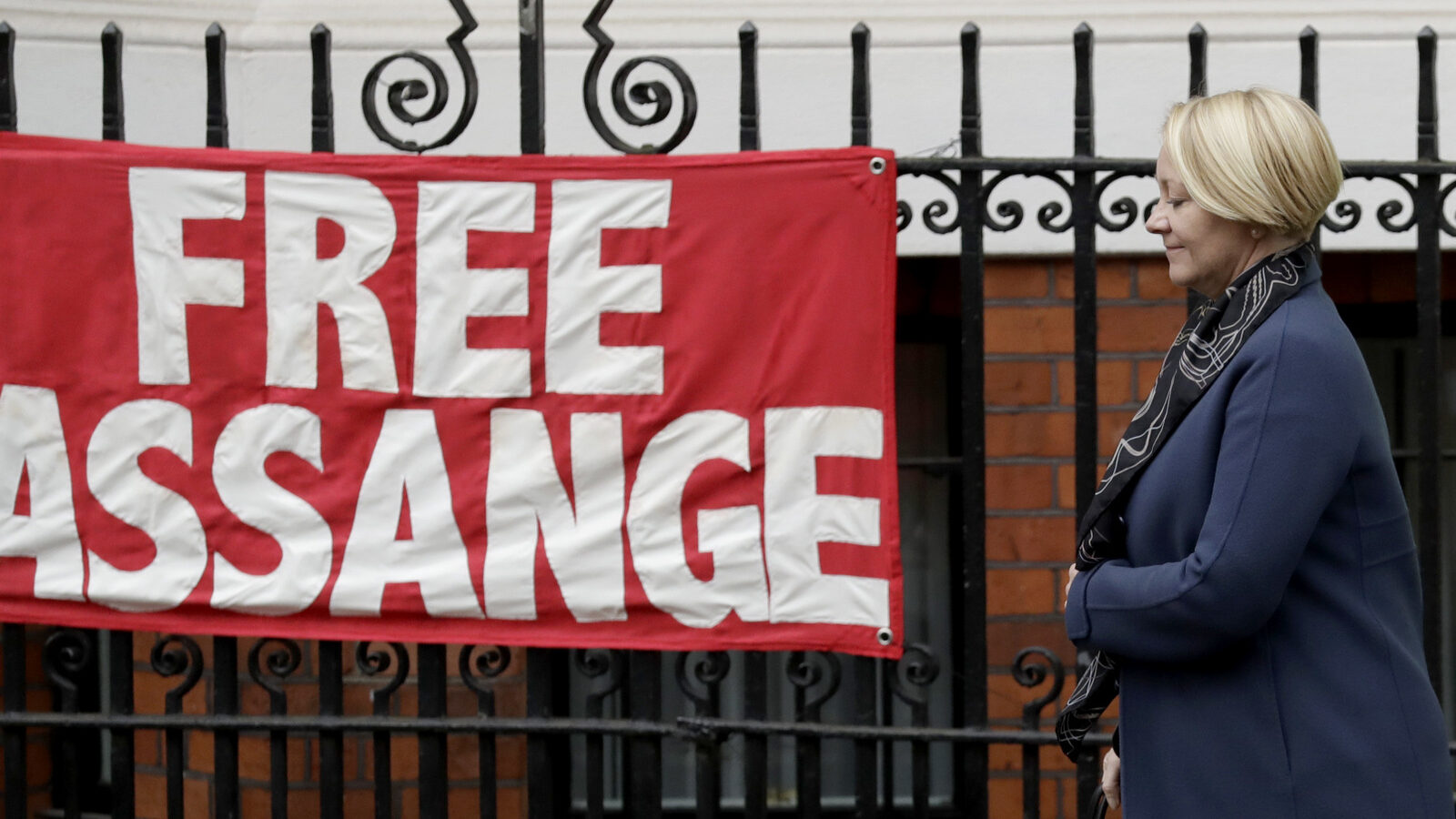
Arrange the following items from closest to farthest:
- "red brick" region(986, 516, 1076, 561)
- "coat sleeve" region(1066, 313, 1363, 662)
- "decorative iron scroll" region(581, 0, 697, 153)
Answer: "coat sleeve" region(1066, 313, 1363, 662), "decorative iron scroll" region(581, 0, 697, 153), "red brick" region(986, 516, 1076, 561)

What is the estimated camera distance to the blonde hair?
1.84 meters

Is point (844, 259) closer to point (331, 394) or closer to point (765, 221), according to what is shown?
point (765, 221)

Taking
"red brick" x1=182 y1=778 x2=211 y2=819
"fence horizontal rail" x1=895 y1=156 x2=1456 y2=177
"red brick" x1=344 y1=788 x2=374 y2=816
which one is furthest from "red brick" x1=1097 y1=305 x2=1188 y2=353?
"red brick" x1=182 y1=778 x2=211 y2=819

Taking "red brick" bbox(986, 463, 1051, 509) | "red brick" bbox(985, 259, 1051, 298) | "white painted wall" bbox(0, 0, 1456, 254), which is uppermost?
"white painted wall" bbox(0, 0, 1456, 254)

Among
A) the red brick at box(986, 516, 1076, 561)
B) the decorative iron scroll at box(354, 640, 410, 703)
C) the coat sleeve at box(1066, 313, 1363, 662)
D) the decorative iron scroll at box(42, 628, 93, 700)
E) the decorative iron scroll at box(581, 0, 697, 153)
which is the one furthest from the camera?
the red brick at box(986, 516, 1076, 561)

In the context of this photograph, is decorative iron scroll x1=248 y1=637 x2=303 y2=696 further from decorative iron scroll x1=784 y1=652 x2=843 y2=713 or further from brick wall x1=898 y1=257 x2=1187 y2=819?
brick wall x1=898 y1=257 x2=1187 y2=819

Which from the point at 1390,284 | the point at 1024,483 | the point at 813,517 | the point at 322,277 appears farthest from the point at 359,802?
the point at 1390,284

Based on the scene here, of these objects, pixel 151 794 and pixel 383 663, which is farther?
pixel 151 794

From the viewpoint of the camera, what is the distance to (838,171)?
2.90 m

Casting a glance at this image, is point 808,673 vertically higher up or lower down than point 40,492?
lower down

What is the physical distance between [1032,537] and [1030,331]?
51 cm

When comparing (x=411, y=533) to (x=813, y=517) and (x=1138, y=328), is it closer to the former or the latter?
(x=813, y=517)

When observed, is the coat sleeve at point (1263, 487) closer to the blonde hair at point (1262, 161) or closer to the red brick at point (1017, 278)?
the blonde hair at point (1262, 161)

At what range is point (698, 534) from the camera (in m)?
2.96
